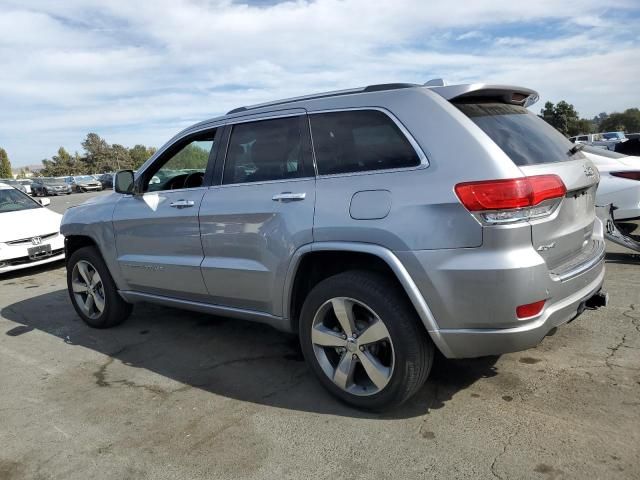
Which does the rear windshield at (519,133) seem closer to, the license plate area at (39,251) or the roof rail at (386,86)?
the roof rail at (386,86)

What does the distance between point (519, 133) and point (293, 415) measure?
213 cm

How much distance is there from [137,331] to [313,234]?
2.68 m

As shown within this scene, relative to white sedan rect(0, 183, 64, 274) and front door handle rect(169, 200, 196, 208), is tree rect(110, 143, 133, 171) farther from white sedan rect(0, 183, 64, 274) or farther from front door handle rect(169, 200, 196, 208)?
front door handle rect(169, 200, 196, 208)

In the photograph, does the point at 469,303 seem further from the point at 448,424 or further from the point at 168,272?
the point at 168,272

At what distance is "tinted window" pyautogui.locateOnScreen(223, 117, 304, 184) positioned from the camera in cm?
348

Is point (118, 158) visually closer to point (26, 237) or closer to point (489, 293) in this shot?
point (26, 237)

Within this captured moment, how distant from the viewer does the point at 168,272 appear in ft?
13.8

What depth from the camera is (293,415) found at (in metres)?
3.20

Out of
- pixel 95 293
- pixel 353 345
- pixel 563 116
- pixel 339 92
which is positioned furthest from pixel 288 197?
pixel 563 116

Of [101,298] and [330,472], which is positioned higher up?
[101,298]

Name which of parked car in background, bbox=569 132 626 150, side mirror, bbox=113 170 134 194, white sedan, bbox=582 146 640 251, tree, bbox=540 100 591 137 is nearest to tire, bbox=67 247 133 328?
side mirror, bbox=113 170 134 194

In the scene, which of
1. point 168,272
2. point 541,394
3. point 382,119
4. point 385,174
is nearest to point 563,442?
point 541,394

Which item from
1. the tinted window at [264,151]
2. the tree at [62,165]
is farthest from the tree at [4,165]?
the tinted window at [264,151]

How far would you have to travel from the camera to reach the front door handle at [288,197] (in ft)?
10.7
